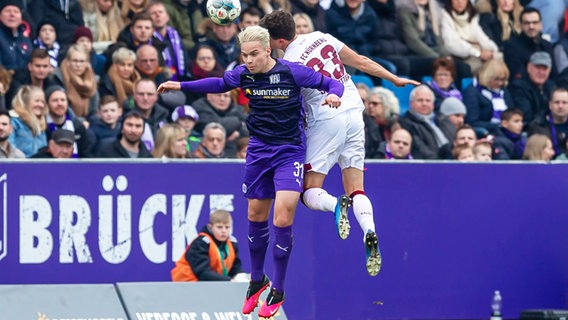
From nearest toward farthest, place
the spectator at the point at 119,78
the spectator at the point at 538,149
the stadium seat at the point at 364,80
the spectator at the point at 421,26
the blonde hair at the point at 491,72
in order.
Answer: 1. the spectator at the point at 119,78
2. the spectator at the point at 538,149
3. the stadium seat at the point at 364,80
4. the spectator at the point at 421,26
5. the blonde hair at the point at 491,72

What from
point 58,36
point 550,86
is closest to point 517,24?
point 550,86

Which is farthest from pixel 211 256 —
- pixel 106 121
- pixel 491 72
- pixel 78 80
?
pixel 491 72

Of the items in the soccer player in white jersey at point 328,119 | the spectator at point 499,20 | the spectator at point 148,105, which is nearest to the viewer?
the soccer player in white jersey at point 328,119

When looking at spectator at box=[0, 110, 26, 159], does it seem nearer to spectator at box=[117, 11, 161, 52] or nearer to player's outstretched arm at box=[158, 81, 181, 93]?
spectator at box=[117, 11, 161, 52]

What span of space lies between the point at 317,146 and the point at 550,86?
818 cm

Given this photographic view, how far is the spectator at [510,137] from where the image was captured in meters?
18.7

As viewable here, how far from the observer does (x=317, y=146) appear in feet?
Result: 41.6

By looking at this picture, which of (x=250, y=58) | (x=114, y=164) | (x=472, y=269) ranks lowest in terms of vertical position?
(x=472, y=269)

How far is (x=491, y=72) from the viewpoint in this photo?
1988cm

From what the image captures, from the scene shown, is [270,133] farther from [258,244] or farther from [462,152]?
[462,152]

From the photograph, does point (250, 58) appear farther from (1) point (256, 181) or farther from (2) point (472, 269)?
(2) point (472, 269)

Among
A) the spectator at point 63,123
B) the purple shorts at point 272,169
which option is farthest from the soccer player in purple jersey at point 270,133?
the spectator at point 63,123

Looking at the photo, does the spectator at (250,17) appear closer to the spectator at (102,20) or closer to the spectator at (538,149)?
the spectator at (102,20)

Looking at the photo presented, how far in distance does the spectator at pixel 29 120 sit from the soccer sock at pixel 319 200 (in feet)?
13.7
